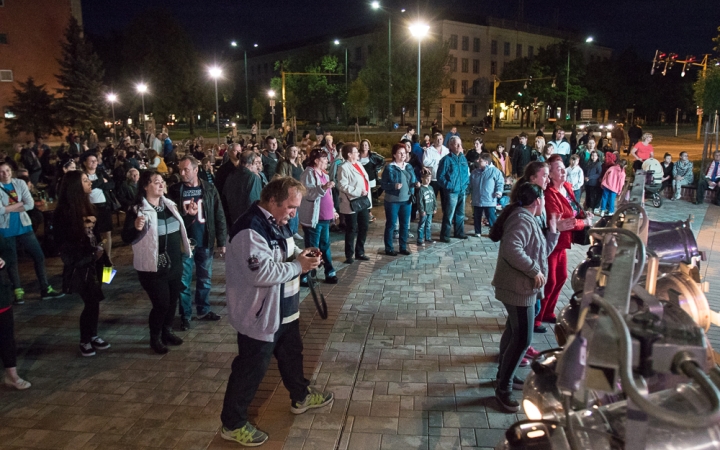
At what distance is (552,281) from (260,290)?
3572mm

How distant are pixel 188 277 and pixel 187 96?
48.7m

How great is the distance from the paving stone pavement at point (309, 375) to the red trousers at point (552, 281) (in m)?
0.42

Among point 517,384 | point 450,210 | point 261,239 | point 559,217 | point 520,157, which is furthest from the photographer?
point 520,157

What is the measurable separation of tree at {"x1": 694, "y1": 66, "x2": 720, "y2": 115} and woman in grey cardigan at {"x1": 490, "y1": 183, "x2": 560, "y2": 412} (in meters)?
16.4

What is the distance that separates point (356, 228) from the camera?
344 inches

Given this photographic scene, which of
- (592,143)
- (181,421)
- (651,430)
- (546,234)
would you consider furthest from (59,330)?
(592,143)

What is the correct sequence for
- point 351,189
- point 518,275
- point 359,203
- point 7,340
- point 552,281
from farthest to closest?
1. point 359,203
2. point 351,189
3. point 552,281
4. point 7,340
5. point 518,275

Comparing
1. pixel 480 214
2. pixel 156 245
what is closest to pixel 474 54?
pixel 480 214

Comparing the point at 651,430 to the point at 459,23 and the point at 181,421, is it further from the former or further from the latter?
the point at 459,23

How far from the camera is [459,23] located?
70.6 meters

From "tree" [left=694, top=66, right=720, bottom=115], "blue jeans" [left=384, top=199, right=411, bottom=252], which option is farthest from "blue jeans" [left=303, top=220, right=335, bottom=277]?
"tree" [left=694, top=66, right=720, bottom=115]

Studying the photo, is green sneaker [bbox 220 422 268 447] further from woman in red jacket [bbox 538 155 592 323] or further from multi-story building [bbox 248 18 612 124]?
multi-story building [bbox 248 18 612 124]

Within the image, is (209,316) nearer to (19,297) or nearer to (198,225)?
(198,225)

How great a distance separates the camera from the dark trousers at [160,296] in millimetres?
5141
